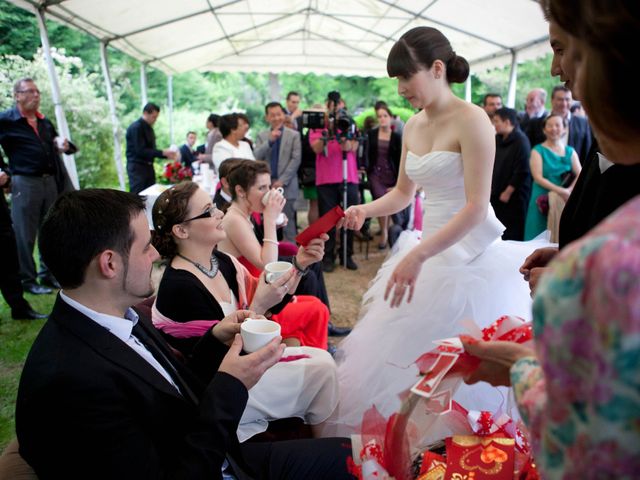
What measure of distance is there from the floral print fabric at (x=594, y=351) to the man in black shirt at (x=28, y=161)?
177 inches

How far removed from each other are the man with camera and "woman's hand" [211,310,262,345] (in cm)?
342

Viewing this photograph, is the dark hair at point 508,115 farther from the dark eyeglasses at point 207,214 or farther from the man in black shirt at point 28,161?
the man in black shirt at point 28,161

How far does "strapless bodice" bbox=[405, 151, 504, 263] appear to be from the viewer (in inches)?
78.5

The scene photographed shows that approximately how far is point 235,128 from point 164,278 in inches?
130

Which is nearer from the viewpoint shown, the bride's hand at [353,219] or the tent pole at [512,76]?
the bride's hand at [353,219]

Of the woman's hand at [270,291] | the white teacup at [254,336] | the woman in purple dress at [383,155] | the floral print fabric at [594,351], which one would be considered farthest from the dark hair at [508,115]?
the floral print fabric at [594,351]

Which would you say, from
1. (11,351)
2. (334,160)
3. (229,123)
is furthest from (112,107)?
(11,351)

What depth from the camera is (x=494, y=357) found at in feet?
2.45

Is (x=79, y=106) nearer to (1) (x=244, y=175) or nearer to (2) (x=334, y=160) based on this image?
(2) (x=334, y=160)

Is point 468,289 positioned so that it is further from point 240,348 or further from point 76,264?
point 76,264

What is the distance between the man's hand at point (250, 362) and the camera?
1.17 metres

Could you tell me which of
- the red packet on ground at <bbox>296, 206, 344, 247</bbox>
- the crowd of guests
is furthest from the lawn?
the red packet on ground at <bbox>296, 206, 344, 247</bbox>

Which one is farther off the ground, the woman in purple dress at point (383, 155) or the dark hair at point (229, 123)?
the dark hair at point (229, 123)

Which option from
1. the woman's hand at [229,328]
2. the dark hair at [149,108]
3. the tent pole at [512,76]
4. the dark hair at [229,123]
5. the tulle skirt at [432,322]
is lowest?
the tulle skirt at [432,322]
